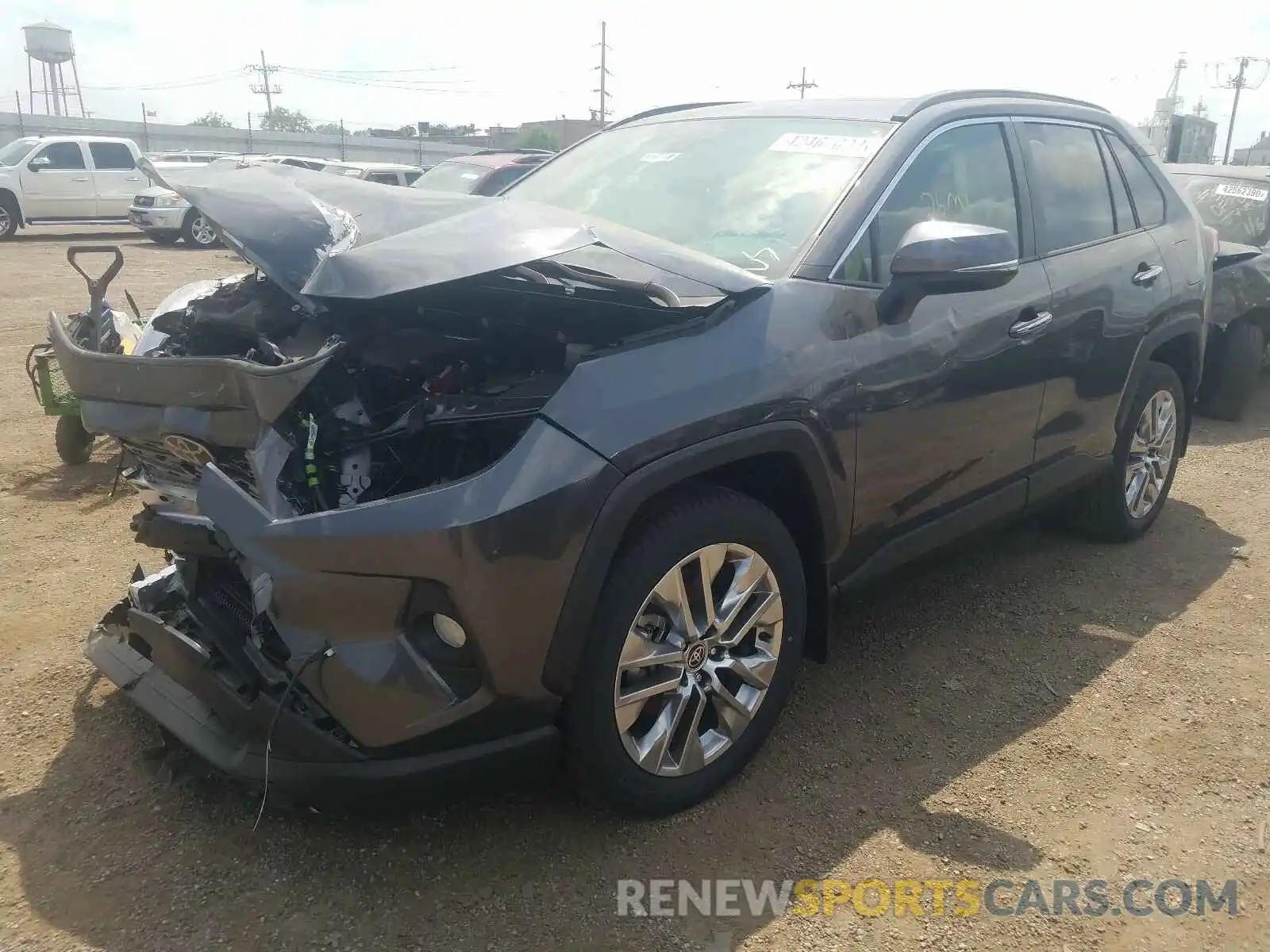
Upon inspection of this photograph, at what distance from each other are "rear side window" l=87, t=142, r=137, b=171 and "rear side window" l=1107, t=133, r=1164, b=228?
2040 cm

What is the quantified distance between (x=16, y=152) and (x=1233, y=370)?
2103cm

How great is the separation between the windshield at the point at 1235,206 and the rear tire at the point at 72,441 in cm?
812

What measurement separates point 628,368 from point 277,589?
37.6 inches

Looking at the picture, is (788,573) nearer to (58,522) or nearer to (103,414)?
(103,414)

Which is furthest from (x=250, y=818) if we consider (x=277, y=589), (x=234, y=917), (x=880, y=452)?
(x=880, y=452)

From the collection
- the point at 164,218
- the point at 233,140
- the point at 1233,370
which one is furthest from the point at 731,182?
the point at 233,140

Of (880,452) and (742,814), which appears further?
(880,452)

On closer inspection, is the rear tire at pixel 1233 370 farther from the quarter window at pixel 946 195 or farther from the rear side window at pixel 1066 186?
the quarter window at pixel 946 195

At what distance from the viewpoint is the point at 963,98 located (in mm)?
3537

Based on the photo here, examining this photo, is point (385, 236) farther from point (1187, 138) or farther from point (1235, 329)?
point (1187, 138)

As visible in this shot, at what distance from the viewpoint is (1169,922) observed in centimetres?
238

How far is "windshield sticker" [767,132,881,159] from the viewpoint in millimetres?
3150

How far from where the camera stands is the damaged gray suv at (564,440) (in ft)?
7.17

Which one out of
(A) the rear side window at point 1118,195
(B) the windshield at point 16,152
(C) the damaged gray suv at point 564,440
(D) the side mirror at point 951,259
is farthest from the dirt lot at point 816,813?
(B) the windshield at point 16,152
